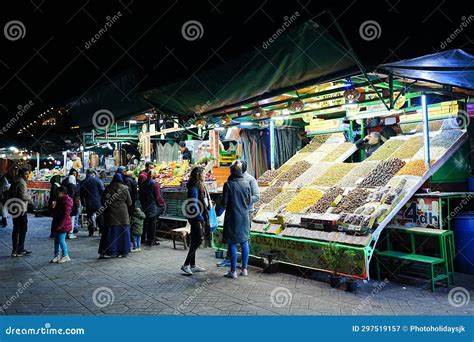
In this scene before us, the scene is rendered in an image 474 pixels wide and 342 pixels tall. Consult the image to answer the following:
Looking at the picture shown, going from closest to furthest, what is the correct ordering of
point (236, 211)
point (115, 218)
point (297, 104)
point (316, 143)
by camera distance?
point (236, 211) → point (297, 104) → point (115, 218) → point (316, 143)

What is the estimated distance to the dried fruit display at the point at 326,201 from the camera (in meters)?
6.78

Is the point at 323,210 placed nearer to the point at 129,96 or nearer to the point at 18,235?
the point at 129,96

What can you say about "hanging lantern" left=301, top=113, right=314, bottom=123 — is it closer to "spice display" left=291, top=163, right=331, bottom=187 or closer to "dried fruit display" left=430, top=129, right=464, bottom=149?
"spice display" left=291, top=163, right=331, bottom=187

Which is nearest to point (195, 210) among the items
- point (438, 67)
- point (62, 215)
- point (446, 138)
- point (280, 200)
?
point (280, 200)

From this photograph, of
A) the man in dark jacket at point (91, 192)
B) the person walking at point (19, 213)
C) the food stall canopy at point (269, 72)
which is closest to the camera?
the food stall canopy at point (269, 72)

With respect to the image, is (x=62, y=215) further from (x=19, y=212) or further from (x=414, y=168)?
(x=414, y=168)

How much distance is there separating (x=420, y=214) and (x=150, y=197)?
6.23m

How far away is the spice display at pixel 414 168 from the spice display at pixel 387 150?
35.1 inches

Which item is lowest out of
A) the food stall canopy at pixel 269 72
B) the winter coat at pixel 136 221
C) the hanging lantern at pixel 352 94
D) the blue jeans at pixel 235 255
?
the blue jeans at pixel 235 255

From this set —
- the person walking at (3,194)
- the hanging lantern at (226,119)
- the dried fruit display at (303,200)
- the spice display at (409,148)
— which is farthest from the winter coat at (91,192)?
the spice display at (409,148)

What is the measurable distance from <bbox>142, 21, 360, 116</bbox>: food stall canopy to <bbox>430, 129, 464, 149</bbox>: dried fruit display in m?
2.54

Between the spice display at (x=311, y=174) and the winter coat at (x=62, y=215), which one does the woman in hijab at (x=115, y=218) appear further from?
the spice display at (x=311, y=174)

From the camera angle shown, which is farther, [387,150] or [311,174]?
[311,174]

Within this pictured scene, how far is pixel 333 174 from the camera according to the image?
7.91 m
